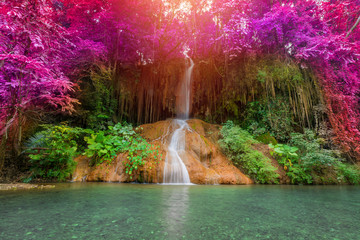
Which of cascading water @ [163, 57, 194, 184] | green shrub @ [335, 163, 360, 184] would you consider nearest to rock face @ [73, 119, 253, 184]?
cascading water @ [163, 57, 194, 184]

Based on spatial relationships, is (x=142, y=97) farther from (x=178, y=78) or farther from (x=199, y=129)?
(x=199, y=129)

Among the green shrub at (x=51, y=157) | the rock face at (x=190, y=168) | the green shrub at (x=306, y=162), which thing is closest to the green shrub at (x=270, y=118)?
the green shrub at (x=306, y=162)

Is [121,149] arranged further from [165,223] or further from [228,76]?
[228,76]

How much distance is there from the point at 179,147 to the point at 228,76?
6.89 metres

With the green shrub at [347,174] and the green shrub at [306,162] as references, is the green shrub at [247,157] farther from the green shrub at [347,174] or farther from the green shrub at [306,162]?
the green shrub at [347,174]

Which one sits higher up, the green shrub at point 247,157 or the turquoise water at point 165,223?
the green shrub at point 247,157

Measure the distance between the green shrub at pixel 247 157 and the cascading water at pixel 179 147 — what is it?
200 cm

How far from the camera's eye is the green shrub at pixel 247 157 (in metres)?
7.11

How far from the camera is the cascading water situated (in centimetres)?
663

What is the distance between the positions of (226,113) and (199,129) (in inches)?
119

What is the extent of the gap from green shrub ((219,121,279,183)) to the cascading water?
200 cm

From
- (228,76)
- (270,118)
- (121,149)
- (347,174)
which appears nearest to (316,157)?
(347,174)

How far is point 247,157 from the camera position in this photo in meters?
7.63

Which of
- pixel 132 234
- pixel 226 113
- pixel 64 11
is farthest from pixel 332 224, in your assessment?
pixel 64 11
